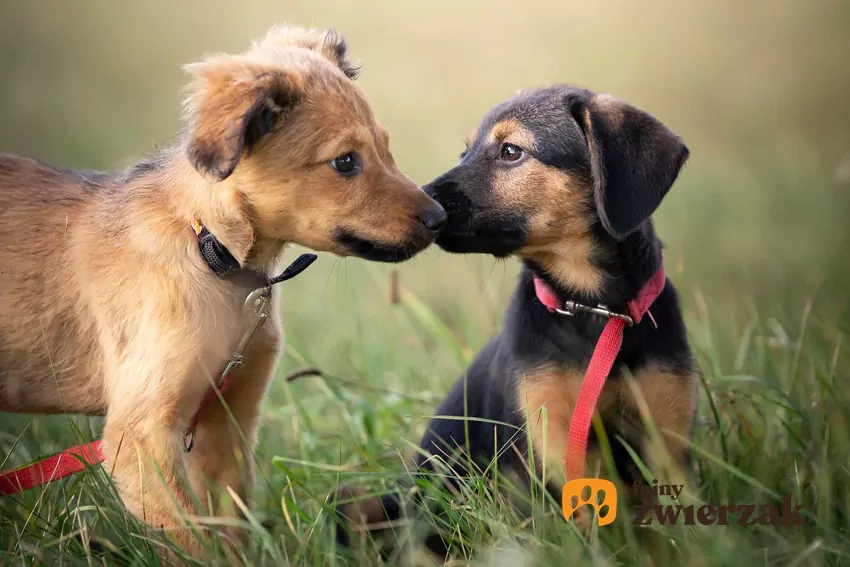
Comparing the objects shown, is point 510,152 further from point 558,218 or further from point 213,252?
point 213,252

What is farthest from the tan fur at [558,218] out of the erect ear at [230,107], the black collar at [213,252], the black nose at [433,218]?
the black collar at [213,252]

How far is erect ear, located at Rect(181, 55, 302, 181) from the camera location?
304 centimetres

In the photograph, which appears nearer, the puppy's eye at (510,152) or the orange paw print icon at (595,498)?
the orange paw print icon at (595,498)

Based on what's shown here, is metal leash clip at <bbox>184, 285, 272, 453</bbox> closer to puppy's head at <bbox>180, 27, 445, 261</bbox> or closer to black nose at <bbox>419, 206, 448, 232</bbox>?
puppy's head at <bbox>180, 27, 445, 261</bbox>

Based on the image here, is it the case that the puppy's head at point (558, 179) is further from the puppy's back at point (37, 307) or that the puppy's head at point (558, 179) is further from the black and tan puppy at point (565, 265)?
the puppy's back at point (37, 307)

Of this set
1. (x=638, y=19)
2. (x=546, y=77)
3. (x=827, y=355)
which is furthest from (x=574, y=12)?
(x=827, y=355)

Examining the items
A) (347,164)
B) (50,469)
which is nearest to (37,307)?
(50,469)

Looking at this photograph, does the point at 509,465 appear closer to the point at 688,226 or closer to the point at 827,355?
the point at 827,355

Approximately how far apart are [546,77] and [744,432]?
6.57 metres

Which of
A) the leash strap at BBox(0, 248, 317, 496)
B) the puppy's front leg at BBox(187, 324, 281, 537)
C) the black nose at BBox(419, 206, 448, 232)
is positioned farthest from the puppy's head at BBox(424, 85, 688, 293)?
the puppy's front leg at BBox(187, 324, 281, 537)

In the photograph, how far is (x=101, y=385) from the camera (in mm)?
3578

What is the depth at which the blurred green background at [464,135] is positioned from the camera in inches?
187

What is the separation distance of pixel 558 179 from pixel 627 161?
12.4 inches

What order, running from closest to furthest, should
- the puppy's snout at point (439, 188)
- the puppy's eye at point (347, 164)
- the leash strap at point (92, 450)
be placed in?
the leash strap at point (92, 450), the puppy's eye at point (347, 164), the puppy's snout at point (439, 188)
